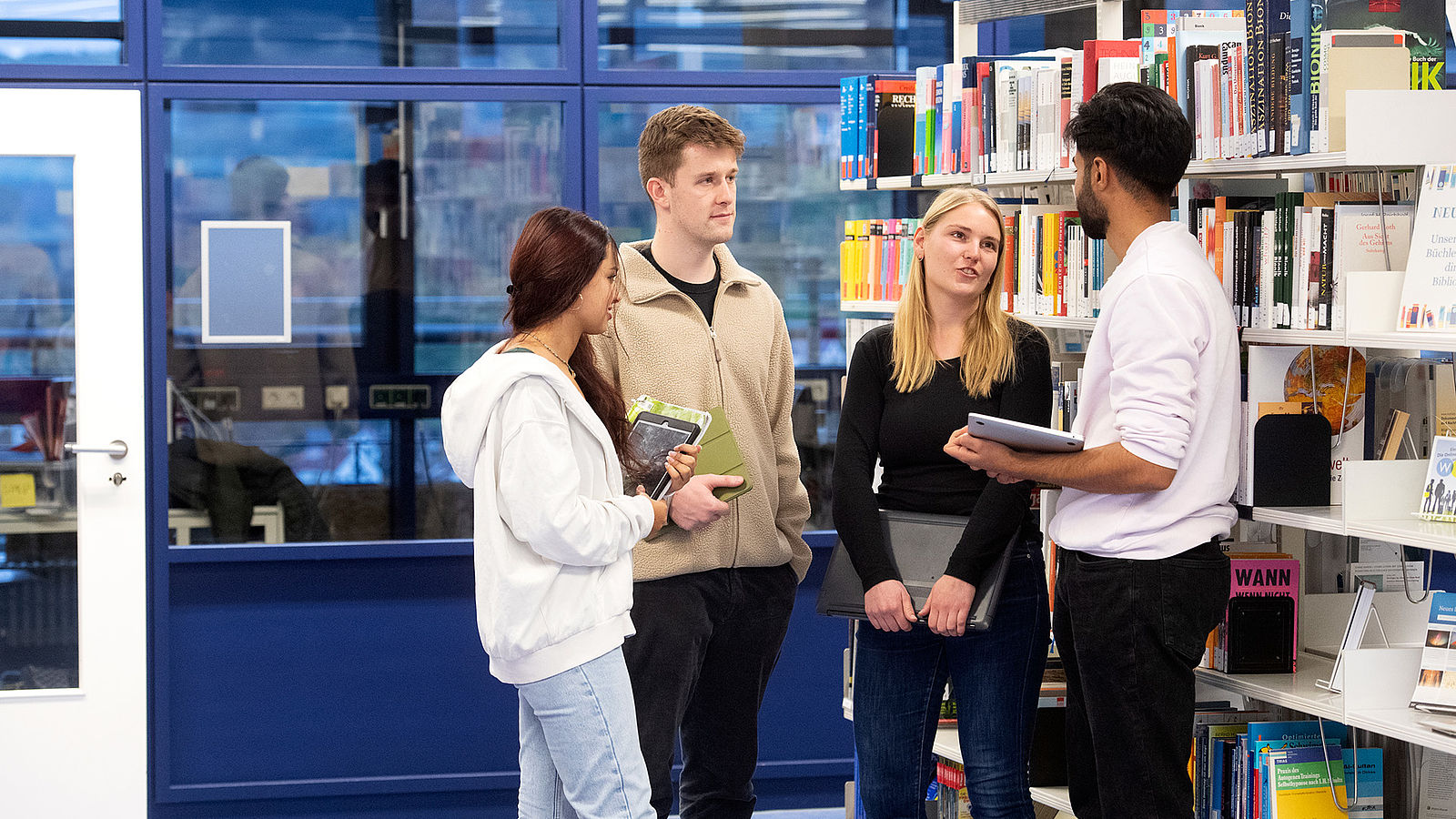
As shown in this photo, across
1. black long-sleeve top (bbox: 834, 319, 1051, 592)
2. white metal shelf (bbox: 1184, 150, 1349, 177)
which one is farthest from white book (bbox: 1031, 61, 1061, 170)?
black long-sleeve top (bbox: 834, 319, 1051, 592)

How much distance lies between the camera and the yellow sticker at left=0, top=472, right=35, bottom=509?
4230mm

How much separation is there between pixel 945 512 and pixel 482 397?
103cm

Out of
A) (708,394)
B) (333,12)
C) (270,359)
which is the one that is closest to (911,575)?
(708,394)

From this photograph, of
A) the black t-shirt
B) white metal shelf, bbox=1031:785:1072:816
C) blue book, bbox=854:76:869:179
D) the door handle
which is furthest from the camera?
the door handle

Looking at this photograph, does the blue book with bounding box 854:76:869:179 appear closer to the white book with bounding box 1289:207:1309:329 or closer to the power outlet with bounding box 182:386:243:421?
the white book with bounding box 1289:207:1309:329

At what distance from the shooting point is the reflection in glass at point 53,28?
4242 millimetres

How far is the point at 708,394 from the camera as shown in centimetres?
282

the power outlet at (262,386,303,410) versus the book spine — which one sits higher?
the book spine

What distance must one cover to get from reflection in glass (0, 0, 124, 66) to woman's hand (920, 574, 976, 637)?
10.6 ft

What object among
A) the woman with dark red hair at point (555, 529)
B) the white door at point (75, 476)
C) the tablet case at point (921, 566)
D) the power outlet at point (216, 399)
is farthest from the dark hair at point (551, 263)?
the white door at point (75, 476)

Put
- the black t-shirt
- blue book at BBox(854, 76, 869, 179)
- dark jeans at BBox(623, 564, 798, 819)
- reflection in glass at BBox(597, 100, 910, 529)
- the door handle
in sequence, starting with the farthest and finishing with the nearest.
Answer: reflection in glass at BBox(597, 100, 910, 529)
the door handle
blue book at BBox(854, 76, 869, 179)
the black t-shirt
dark jeans at BBox(623, 564, 798, 819)

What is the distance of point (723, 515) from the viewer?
266 cm

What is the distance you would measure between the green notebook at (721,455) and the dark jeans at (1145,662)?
2.20ft

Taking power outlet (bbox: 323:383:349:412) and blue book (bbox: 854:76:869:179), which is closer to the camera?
blue book (bbox: 854:76:869:179)
